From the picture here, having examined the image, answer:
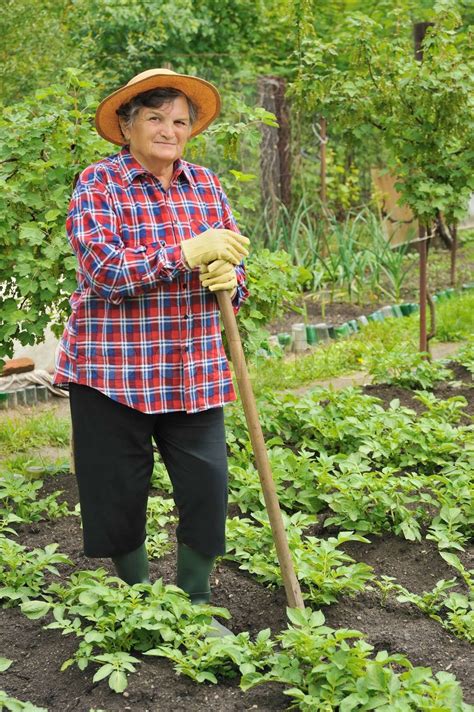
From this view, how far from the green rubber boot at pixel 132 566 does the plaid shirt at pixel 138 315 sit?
0.56 m

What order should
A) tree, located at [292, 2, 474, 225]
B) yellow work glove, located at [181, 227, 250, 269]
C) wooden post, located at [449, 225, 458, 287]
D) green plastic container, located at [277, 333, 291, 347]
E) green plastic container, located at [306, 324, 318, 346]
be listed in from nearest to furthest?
yellow work glove, located at [181, 227, 250, 269] < tree, located at [292, 2, 474, 225] < green plastic container, located at [277, 333, 291, 347] < green plastic container, located at [306, 324, 318, 346] < wooden post, located at [449, 225, 458, 287]

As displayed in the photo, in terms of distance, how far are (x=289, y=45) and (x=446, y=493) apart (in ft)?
30.8

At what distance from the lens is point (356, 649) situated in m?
2.86

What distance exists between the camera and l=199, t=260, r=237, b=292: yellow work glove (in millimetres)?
3057

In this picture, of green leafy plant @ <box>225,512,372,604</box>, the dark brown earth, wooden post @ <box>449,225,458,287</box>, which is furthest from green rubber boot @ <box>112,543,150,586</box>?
wooden post @ <box>449,225,458,287</box>

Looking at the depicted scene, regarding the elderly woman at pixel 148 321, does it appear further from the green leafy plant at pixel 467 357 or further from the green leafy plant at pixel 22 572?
the green leafy plant at pixel 467 357

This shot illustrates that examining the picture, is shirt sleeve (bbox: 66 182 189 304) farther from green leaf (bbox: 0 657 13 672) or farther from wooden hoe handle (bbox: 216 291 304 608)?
green leaf (bbox: 0 657 13 672)

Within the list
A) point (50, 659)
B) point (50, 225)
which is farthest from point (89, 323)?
point (50, 225)

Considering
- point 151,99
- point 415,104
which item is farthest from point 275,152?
point 151,99

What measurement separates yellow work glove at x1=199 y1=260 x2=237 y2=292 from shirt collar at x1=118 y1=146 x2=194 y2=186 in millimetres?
377

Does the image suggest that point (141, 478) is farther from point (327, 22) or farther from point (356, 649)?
point (327, 22)

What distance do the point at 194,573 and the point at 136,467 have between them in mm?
398

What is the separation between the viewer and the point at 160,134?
3184mm

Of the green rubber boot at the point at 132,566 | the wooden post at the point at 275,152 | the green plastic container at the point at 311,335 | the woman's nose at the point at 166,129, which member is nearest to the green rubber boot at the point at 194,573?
the green rubber boot at the point at 132,566
